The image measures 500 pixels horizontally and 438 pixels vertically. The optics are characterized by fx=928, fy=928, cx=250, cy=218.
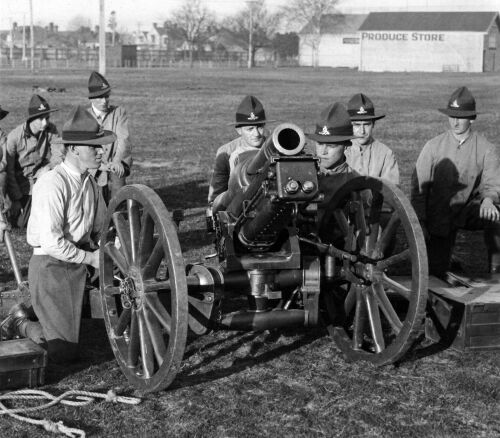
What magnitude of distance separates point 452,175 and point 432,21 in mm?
84659

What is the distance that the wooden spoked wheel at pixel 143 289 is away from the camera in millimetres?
4969

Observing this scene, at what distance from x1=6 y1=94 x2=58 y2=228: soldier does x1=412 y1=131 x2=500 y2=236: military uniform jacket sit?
13.8ft

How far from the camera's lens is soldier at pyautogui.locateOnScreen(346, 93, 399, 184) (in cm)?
775

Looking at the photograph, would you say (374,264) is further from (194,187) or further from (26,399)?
(194,187)

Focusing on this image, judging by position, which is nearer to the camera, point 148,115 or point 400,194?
point 400,194

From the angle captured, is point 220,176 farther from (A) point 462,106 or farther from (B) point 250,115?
(A) point 462,106

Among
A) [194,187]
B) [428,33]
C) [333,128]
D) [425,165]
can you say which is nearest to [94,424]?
[333,128]

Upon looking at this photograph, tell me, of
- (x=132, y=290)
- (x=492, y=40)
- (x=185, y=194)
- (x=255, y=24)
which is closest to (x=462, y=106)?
(x=132, y=290)

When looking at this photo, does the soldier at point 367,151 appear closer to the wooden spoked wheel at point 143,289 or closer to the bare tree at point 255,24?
the wooden spoked wheel at point 143,289

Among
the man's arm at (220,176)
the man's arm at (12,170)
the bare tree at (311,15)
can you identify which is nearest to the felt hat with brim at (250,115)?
the man's arm at (220,176)

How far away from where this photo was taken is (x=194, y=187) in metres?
14.1

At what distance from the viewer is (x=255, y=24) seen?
114 metres

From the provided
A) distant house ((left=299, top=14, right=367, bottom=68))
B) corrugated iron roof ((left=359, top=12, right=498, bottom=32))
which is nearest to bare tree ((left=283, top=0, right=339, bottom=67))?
distant house ((left=299, top=14, right=367, bottom=68))

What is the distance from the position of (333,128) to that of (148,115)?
21827 mm
